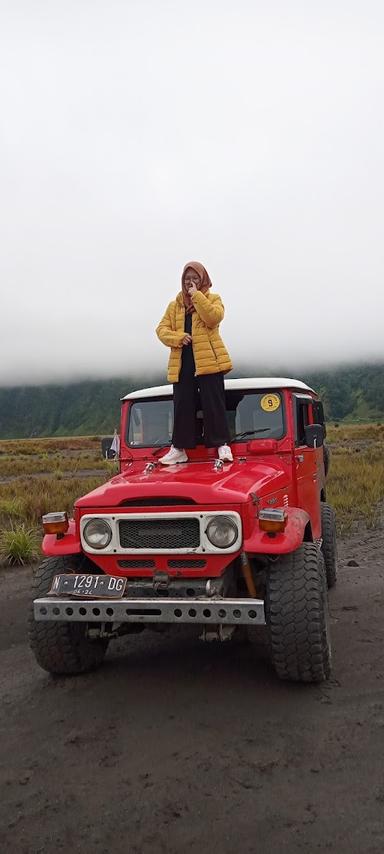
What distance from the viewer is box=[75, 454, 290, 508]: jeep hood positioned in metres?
4.13

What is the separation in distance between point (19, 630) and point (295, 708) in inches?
121

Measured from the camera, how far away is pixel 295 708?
3.95 metres

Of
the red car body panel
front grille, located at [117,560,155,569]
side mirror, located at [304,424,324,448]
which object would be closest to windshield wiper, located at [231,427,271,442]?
the red car body panel

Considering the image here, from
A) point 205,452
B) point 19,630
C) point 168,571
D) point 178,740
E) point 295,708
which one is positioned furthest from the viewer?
point 19,630

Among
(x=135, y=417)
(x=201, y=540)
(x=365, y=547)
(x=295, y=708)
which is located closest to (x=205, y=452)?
(x=135, y=417)

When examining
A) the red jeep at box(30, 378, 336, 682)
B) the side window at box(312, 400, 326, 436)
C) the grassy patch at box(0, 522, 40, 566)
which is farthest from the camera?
the grassy patch at box(0, 522, 40, 566)

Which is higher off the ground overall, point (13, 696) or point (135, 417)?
Answer: point (135, 417)

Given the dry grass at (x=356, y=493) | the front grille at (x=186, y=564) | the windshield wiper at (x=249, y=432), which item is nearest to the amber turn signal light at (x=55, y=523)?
the front grille at (x=186, y=564)

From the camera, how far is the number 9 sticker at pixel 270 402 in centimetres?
556

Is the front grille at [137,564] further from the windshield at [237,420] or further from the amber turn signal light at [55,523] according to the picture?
the windshield at [237,420]

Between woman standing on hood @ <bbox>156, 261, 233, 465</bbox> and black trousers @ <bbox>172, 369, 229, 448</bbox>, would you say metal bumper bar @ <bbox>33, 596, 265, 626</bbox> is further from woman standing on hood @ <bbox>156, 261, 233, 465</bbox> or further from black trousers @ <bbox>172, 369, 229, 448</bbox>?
black trousers @ <bbox>172, 369, 229, 448</bbox>

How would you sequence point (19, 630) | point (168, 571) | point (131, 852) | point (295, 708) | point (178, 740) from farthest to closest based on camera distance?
point (19, 630) → point (168, 571) → point (295, 708) → point (178, 740) → point (131, 852)

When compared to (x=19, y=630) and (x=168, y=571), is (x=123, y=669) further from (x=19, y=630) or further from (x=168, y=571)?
(x=19, y=630)

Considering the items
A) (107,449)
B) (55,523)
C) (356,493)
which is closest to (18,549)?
(107,449)
